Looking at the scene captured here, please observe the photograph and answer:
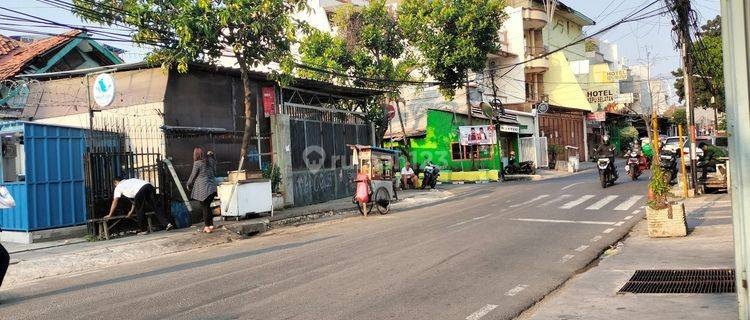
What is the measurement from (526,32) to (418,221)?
39.4 meters

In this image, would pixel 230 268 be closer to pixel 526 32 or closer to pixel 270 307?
pixel 270 307

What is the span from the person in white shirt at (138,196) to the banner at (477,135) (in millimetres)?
22941

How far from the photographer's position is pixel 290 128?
67.3 feet

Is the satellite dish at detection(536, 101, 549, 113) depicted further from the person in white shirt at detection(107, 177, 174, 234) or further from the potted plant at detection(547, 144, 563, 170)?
the person in white shirt at detection(107, 177, 174, 234)

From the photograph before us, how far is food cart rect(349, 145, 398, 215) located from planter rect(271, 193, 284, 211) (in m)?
2.63

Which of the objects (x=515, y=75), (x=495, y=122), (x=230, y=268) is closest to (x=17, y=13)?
(x=230, y=268)

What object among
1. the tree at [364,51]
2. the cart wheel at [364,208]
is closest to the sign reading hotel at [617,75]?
the tree at [364,51]

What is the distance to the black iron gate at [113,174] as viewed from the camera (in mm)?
13102

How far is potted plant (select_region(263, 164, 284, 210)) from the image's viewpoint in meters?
19.0

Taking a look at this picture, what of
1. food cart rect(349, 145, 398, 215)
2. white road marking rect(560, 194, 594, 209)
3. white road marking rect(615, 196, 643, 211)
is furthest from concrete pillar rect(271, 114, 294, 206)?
white road marking rect(615, 196, 643, 211)

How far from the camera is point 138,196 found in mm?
13445

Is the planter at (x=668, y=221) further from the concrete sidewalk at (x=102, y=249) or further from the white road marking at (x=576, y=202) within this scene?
the concrete sidewalk at (x=102, y=249)

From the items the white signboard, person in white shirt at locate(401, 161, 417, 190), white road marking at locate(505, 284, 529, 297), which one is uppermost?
the white signboard

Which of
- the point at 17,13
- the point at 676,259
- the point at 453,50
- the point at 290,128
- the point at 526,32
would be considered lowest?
the point at 676,259
